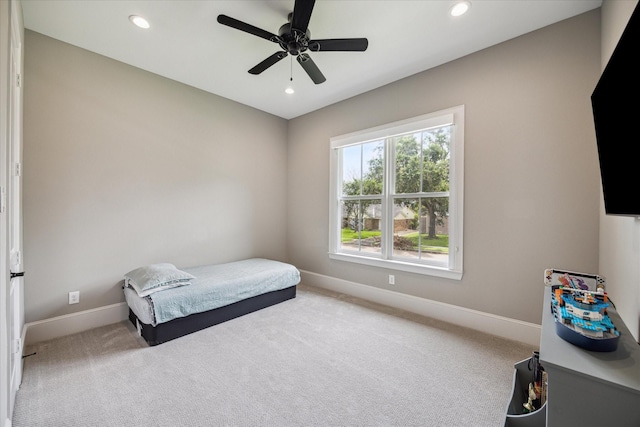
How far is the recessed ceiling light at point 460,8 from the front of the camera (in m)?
2.13

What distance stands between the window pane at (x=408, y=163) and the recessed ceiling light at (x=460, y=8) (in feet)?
4.17

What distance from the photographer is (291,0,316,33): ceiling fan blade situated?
1790 millimetres

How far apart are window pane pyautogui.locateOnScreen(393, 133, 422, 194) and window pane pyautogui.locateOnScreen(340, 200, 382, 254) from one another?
438 mm

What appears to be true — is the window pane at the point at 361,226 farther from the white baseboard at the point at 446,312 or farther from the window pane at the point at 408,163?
the white baseboard at the point at 446,312

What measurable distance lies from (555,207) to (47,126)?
470 cm

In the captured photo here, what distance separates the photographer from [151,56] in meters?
2.89

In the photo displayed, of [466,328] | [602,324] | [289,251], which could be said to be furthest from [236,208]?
[602,324]

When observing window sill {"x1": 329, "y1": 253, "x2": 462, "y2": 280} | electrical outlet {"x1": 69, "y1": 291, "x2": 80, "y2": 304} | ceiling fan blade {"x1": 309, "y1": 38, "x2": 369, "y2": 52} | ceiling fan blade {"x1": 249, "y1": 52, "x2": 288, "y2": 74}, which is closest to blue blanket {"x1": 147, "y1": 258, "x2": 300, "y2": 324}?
window sill {"x1": 329, "y1": 253, "x2": 462, "y2": 280}

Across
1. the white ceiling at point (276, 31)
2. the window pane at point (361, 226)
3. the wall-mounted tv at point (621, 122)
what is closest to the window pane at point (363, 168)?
the window pane at point (361, 226)

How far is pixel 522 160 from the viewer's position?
255 cm

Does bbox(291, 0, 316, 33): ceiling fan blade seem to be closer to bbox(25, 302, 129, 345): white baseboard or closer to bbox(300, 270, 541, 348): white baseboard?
bbox(300, 270, 541, 348): white baseboard

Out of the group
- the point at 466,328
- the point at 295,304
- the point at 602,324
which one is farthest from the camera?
the point at 295,304

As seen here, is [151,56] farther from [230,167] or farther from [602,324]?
[602,324]

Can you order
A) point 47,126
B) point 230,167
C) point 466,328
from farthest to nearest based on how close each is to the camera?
point 230,167 → point 466,328 → point 47,126
